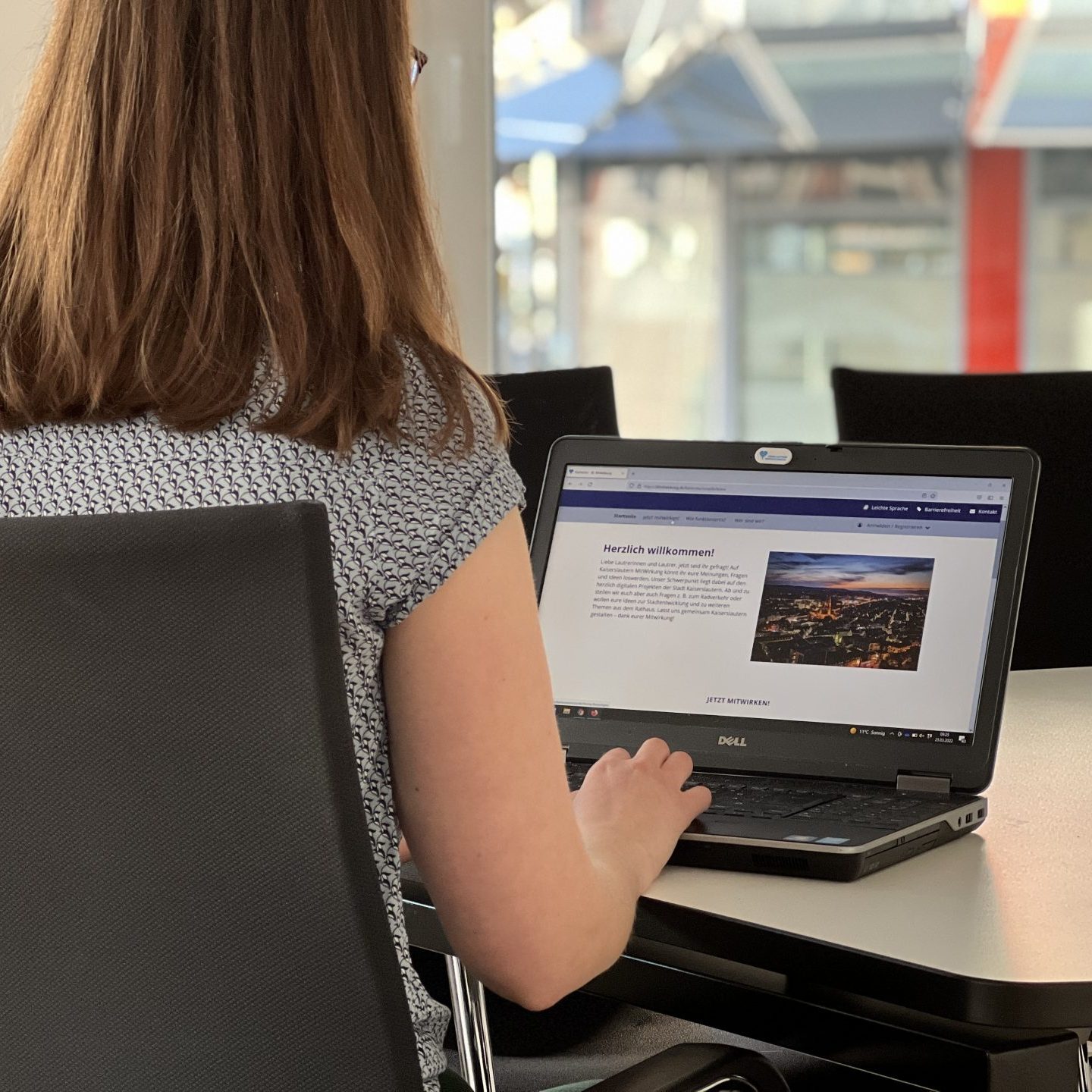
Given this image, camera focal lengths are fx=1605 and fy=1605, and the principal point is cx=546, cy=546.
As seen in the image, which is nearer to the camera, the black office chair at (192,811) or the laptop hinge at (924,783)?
the black office chair at (192,811)

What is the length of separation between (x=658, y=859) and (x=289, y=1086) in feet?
1.15

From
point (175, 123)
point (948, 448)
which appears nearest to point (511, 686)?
point (175, 123)

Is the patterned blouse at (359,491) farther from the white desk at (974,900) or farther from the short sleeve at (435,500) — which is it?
the white desk at (974,900)

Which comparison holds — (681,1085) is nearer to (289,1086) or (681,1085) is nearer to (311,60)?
(289,1086)

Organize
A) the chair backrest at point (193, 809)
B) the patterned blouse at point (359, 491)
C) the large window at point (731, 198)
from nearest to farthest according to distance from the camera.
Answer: the chair backrest at point (193, 809) < the patterned blouse at point (359, 491) < the large window at point (731, 198)

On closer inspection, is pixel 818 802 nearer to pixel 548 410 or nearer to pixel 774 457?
pixel 774 457

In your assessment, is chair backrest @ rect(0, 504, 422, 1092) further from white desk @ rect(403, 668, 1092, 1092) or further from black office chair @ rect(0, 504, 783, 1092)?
white desk @ rect(403, 668, 1092, 1092)

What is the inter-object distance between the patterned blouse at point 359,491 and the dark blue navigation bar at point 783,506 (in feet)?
1.62

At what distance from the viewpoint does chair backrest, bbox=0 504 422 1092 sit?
0.66 meters

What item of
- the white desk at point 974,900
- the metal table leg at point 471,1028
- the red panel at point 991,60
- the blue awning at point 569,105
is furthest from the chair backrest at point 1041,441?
the blue awning at point 569,105

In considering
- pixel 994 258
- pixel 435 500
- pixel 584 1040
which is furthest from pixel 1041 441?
pixel 994 258

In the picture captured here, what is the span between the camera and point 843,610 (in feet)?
4.09

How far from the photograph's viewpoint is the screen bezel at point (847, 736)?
46.6 inches

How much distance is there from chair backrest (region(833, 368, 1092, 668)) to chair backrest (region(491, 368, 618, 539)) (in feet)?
1.08
